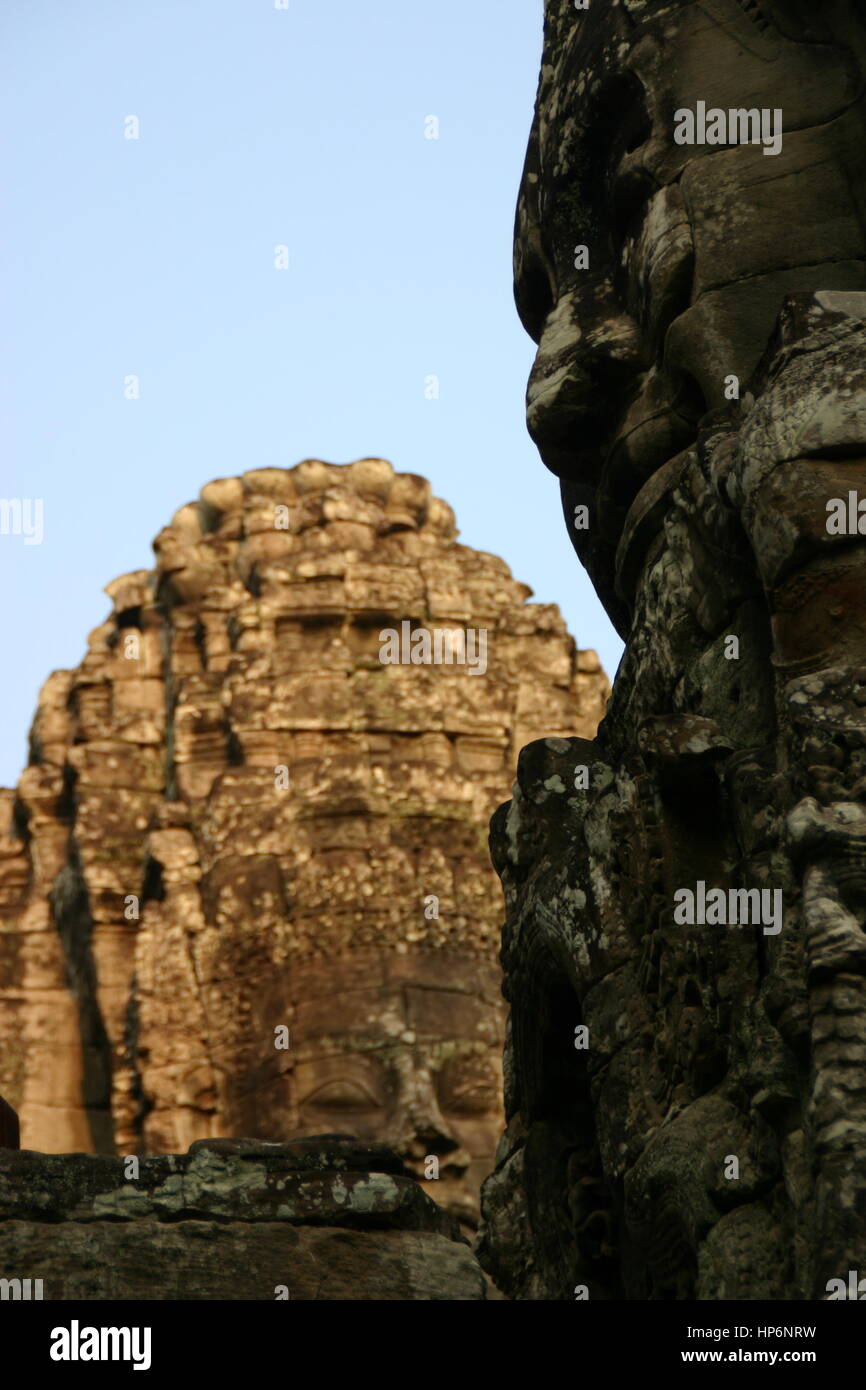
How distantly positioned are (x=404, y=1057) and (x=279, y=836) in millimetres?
2792

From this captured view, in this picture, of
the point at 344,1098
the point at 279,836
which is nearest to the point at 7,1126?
the point at 344,1098

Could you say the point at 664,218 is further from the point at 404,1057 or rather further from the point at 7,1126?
the point at 404,1057

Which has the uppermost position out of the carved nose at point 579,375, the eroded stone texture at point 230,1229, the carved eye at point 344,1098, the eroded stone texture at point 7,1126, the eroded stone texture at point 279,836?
the eroded stone texture at point 279,836

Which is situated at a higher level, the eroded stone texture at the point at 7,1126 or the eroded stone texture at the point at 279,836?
the eroded stone texture at the point at 279,836

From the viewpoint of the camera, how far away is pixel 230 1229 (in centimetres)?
705

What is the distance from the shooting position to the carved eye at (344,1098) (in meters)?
21.5

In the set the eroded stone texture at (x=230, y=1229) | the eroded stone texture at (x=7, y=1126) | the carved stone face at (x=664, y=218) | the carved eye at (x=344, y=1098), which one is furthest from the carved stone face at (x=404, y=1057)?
the carved stone face at (x=664, y=218)

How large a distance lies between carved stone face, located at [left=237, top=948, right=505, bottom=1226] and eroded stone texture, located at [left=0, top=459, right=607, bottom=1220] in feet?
0.08

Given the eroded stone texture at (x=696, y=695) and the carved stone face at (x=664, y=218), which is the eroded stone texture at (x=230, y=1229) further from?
the carved stone face at (x=664, y=218)

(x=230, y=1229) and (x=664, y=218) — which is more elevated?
(x=664, y=218)

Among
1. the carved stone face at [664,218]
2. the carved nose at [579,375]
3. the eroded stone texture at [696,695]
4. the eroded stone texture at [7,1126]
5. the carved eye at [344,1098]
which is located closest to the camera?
the eroded stone texture at [696,695]

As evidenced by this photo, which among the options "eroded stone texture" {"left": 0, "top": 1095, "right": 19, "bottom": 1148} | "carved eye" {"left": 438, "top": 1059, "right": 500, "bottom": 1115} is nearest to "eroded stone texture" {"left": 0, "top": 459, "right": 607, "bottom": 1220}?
"carved eye" {"left": 438, "top": 1059, "right": 500, "bottom": 1115}

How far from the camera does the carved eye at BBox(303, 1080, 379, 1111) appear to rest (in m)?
21.5

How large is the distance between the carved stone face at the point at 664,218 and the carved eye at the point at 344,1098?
14073 millimetres
